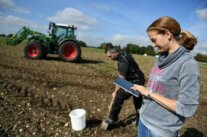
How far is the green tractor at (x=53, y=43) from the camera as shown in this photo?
1352 cm

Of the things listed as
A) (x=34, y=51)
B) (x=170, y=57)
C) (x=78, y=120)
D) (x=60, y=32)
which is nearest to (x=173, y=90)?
(x=170, y=57)

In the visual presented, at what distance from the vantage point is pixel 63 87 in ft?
24.9

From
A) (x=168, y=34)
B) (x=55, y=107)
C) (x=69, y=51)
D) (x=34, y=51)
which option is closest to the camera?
(x=168, y=34)

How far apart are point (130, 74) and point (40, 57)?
31.5ft

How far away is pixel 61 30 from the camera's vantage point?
14.3 meters

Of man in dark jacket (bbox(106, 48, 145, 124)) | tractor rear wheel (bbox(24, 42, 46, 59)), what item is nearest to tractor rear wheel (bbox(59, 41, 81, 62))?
tractor rear wheel (bbox(24, 42, 46, 59))

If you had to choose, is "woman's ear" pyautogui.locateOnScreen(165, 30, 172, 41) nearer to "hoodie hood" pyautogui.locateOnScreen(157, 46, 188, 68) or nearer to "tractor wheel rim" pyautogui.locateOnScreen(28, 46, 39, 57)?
"hoodie hood" pyautogui.locateOnScreen(157, 46, 188, 68)

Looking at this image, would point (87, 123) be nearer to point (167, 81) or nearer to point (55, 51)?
point (167, 81)

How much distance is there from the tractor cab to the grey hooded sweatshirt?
12.6 metres

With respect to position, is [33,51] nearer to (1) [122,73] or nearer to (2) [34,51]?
(2) [34,51]

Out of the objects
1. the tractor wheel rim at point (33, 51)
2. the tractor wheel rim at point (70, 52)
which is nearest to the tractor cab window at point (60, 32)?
the tractor wheel rim at point (70, 52)

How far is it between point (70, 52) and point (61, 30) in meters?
1.47

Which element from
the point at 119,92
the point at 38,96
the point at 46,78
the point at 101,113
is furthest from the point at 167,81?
the point at 46,78

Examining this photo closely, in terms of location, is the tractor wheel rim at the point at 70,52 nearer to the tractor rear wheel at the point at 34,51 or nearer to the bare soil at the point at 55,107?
the tractor rear wheel at the point at 34,51
